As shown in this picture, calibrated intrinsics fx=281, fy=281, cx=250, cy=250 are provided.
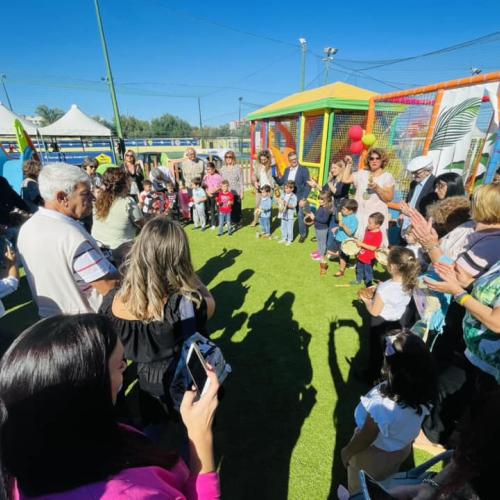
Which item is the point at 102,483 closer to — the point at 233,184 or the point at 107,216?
the point at 107,216

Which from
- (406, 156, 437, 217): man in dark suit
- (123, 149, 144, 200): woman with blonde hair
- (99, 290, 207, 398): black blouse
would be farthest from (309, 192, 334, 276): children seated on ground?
(123, 149, 144, 200): woman with blonde hair

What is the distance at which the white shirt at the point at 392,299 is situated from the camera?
254cm

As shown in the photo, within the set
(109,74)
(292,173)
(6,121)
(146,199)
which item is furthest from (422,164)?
(6,121)

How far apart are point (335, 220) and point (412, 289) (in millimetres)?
3175

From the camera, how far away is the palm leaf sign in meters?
4.45

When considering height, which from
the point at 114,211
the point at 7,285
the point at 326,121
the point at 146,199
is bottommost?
the point at 146,199

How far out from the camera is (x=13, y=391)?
72 centimetres

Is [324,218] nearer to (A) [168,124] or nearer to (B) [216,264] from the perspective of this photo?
(B) [216,264]

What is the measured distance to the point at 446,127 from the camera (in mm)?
4848

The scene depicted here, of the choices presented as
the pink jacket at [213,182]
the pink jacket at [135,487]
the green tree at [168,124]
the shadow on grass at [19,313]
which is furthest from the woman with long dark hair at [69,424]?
the green tree at [168,124]

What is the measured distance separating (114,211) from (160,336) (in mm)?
2052

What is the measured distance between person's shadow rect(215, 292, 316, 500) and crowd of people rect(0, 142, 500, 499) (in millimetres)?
514

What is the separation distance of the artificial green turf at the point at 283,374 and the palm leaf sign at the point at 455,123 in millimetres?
2929

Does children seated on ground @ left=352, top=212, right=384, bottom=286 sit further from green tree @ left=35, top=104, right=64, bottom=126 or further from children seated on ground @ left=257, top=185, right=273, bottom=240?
green tree @ left=35, top=104, right=64, bottom=126
